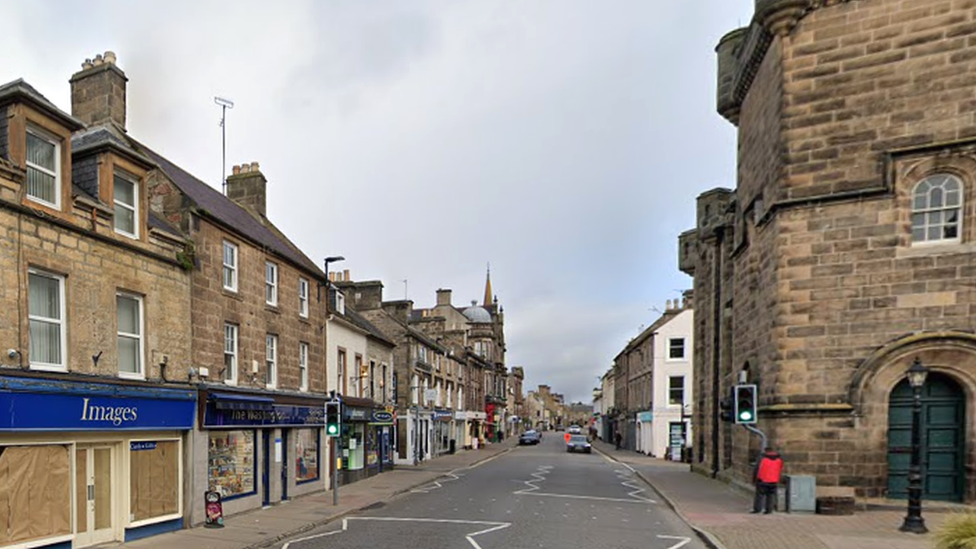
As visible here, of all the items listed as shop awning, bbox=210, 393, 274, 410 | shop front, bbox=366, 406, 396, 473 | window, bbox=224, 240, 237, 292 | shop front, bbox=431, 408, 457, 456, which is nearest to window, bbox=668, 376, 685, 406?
shop front, bbox=431, 408, 457, 456

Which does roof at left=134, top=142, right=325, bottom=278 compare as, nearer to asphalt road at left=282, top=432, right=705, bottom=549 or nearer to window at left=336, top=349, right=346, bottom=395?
window at left=336, top=349, right=346, bottom=395

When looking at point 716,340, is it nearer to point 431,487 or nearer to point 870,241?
point 870,241

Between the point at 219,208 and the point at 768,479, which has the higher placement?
the point at 219,208

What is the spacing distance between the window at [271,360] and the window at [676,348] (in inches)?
1157

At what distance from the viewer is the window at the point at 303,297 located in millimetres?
19703

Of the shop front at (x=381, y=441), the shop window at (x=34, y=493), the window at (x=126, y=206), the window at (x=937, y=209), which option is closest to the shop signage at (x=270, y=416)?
the shop window at (x=34, y=493)

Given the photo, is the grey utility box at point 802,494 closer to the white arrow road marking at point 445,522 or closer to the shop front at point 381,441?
the white arrow road marking at point 445,522

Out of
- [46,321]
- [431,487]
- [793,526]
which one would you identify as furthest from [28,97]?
[793,526]

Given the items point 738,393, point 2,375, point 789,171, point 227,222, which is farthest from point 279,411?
point 789,171

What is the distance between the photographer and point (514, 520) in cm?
1451

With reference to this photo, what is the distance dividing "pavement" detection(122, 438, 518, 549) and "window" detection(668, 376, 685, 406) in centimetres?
2114

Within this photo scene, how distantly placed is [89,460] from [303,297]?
914 cm

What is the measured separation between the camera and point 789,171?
16.0 metres

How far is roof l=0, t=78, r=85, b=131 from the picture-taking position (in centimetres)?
1009
